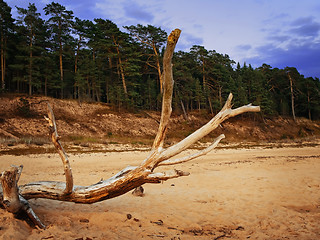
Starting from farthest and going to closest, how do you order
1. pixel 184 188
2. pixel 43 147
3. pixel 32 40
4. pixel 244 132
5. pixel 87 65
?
pixel 244 132 < pixel 87 65 < pixel 32 40 < pixel 43 147 < pixel 184 188

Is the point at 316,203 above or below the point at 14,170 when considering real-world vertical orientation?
below

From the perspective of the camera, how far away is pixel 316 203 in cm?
571

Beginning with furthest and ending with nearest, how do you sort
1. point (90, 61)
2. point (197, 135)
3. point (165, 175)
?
1. point (90, 61)
2. point (197, 135)
3. point (165, 175)

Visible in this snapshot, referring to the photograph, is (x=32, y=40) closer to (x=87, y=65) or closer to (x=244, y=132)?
(x=87, y=65)

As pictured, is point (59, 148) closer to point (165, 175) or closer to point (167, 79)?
point (165, 175)

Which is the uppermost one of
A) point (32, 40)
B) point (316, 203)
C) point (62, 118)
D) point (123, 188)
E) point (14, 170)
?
point (32, 40)

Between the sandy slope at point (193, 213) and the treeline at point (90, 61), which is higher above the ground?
the treeline at point (90, 61)

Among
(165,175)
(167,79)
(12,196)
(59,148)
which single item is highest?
(167,79)

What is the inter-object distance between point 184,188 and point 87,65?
31.0 m

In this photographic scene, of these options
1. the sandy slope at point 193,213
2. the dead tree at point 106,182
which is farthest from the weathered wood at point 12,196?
the sandy slope at point 193,213

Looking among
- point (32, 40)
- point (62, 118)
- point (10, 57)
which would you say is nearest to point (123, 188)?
point (62, 118)

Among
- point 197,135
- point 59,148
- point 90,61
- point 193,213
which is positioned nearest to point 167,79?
point 197,135

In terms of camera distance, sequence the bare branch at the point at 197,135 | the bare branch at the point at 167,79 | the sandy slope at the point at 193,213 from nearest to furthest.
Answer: the bare branch at the point at 167,79
the sandy slope at the point at 193,213
the bare branch at the point at 197,135

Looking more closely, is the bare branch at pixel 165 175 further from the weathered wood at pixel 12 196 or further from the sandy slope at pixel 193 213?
the weathered wood at pixel 12 196
